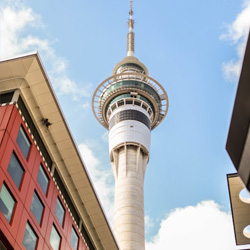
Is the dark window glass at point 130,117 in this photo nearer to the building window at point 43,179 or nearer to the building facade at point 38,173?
the building facade at point 38,173

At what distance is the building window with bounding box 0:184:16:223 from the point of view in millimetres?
25188

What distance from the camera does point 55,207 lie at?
33.5m

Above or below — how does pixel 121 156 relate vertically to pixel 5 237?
above

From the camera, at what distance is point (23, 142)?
2955cm

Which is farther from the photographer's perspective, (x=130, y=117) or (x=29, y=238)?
(x=130, y=117)

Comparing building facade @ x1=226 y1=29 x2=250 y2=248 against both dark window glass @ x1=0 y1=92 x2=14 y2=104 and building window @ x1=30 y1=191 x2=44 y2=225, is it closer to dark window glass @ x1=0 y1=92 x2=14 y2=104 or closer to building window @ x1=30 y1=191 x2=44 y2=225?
building window @ x1=30 y1=191 x2=44 y2=225

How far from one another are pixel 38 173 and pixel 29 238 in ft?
17.4

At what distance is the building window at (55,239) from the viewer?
31.7 metres

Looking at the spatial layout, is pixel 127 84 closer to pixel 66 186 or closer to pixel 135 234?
pixel 135 234

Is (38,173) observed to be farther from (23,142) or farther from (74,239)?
(74,239)

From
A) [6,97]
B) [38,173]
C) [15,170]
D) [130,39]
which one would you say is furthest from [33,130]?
[130,39]

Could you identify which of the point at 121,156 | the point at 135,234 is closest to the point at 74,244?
the point at 135,234

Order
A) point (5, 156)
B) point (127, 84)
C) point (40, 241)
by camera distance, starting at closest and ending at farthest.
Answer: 1. point (5, 156)
2. point (40, 241)
3. point (127, 84)

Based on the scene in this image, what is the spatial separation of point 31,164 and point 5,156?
382 cm
